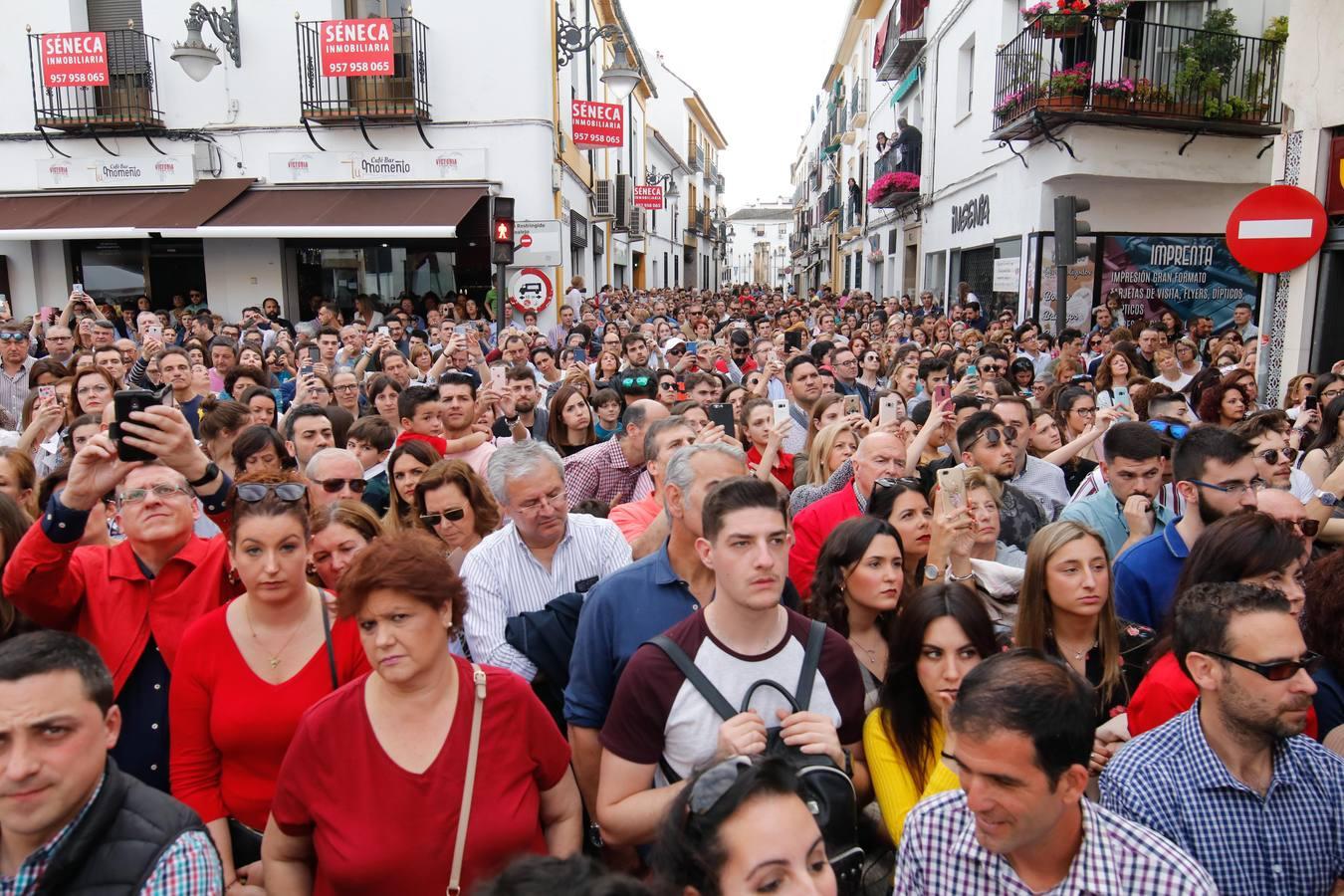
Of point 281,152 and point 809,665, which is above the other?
point 281,152

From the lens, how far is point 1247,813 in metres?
2.42

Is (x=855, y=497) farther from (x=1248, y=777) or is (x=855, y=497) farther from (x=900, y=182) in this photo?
(x=900, y=182)

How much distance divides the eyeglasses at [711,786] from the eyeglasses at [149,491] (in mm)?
2257

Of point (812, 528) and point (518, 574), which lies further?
point (812, 528)

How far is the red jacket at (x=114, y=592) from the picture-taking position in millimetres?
3115

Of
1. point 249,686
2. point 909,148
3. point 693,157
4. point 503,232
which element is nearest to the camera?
point 249,686

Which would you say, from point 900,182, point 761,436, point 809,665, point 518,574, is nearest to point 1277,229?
point 761,436

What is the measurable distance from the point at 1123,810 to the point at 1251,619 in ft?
1.95

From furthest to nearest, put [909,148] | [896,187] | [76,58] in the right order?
[896,187]
[909,148]
[76,58]

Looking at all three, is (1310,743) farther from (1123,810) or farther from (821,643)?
(821,643)

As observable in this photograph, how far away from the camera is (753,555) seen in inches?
105

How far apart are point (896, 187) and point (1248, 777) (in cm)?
2528

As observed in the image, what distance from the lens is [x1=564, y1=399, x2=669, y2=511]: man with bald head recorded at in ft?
19.4

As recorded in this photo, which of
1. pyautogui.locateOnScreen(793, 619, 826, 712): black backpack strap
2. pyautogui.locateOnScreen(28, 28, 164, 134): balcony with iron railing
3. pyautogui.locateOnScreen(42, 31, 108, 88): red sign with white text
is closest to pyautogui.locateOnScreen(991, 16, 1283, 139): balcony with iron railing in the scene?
pyautogui.locateOnScreen(793, 619, 826, 712): black backpack strap
